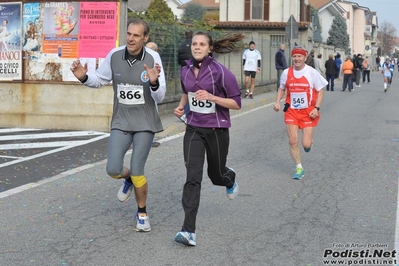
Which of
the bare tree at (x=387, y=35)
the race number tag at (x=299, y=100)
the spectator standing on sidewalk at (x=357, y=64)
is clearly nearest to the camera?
the race number tag at (x=299, y=100)

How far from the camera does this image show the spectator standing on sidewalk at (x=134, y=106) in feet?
21.6

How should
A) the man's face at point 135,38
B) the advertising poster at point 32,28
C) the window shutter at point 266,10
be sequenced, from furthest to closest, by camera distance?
1. the window shutter at point 266,10
2. the advertising poster at point 32,28
3. the man's face at point 135,38

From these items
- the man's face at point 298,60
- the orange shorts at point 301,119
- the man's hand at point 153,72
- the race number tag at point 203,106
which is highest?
the man's face at point 298,60

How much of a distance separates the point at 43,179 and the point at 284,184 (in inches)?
119

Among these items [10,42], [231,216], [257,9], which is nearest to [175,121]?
[10,42]

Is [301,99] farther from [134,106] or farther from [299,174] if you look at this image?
[134,106]

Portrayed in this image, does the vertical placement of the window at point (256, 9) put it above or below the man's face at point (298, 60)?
above

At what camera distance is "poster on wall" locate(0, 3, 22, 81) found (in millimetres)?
15039

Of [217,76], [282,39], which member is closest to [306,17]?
[282,39]

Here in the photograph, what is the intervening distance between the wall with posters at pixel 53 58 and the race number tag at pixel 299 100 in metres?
5.39

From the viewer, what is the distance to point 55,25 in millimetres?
14672

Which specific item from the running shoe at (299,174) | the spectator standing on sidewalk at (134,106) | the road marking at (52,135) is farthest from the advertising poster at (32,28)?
the spectator standing on sidewalk at (134,106)

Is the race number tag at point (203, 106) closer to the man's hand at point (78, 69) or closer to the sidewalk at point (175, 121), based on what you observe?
the man's hand at point (78, 69)

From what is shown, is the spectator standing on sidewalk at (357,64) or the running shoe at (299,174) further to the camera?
the spectator standing on sidewalk at (357,64)
